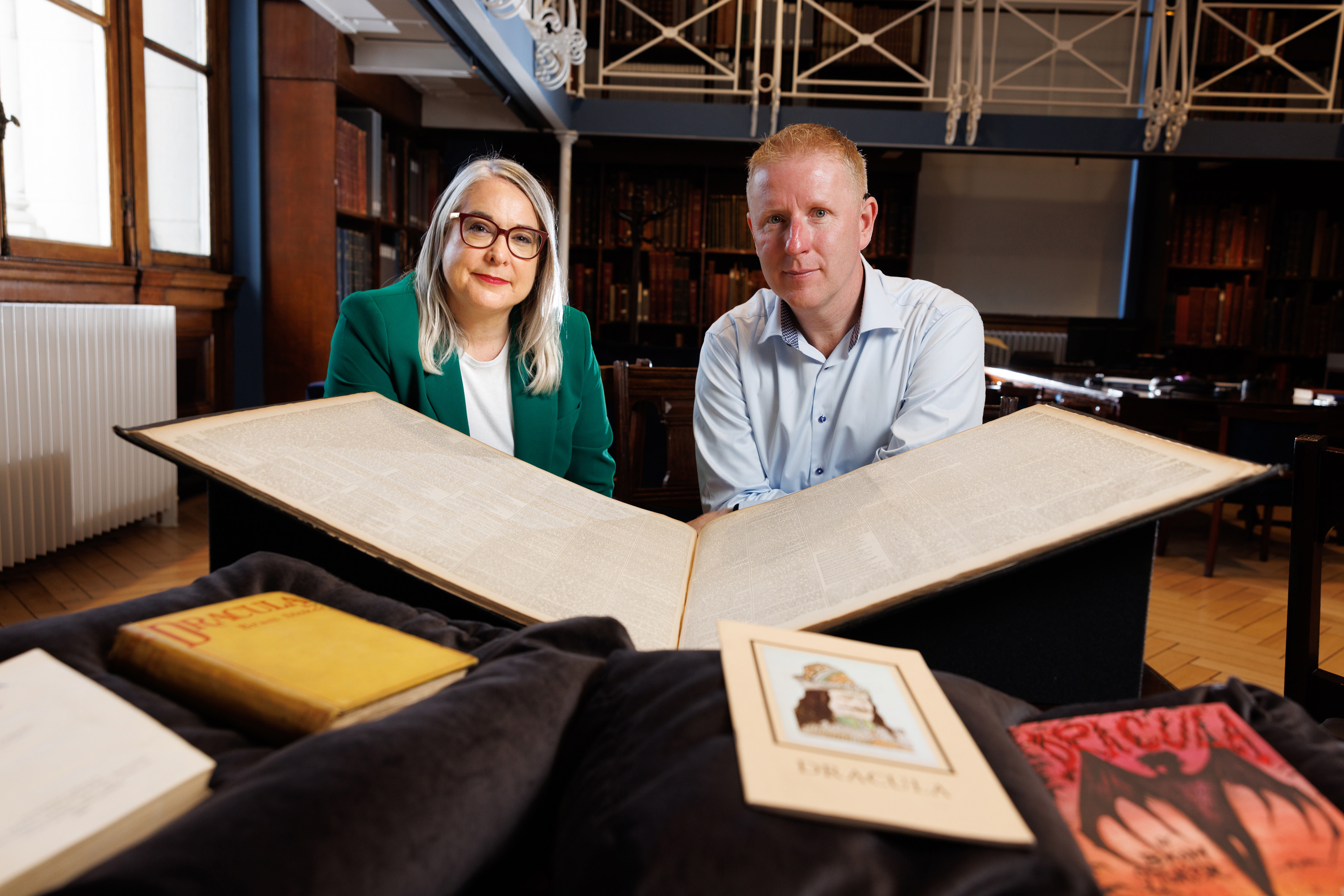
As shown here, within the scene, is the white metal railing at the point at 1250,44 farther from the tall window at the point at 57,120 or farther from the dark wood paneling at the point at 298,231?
the tall window at the point at 57,120

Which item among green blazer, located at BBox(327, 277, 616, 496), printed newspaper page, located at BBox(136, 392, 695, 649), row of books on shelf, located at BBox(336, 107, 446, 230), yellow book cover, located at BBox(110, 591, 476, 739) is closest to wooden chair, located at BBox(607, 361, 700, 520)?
green blazer, located at BBox(327, 277, 616, 496)

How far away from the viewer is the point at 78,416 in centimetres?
276

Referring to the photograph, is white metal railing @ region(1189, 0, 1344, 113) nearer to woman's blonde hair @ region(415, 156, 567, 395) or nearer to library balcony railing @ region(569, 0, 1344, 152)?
library balcony railing @ region(569, 0, 1344, 152)

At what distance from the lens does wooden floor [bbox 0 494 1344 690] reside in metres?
2.27

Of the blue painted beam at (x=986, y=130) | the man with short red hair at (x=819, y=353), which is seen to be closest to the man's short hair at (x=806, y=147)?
the man with short red hair at (x=819, y=353)

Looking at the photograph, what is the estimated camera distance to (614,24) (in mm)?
5684

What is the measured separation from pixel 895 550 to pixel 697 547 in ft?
0.96

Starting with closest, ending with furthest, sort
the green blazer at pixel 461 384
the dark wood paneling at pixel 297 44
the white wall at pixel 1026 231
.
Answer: the green blazer at pixel 461 384
the dark wood paneling at pixel 297 44
the white wall at pixel 1026 231

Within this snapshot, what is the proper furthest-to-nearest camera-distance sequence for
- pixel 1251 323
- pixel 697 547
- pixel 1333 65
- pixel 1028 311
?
1. pixel 1028 311
2. pixel 1251 323
3. pixel 1333 65
4. pixel 697 547

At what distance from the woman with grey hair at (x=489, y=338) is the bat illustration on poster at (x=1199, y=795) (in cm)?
98

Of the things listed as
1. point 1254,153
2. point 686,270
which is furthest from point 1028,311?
point 686,270

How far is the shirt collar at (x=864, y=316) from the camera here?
1.43 meters

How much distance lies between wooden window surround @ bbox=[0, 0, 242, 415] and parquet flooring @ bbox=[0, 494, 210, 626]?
2.31ft

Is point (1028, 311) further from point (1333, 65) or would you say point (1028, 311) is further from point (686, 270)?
point (686, 270)
